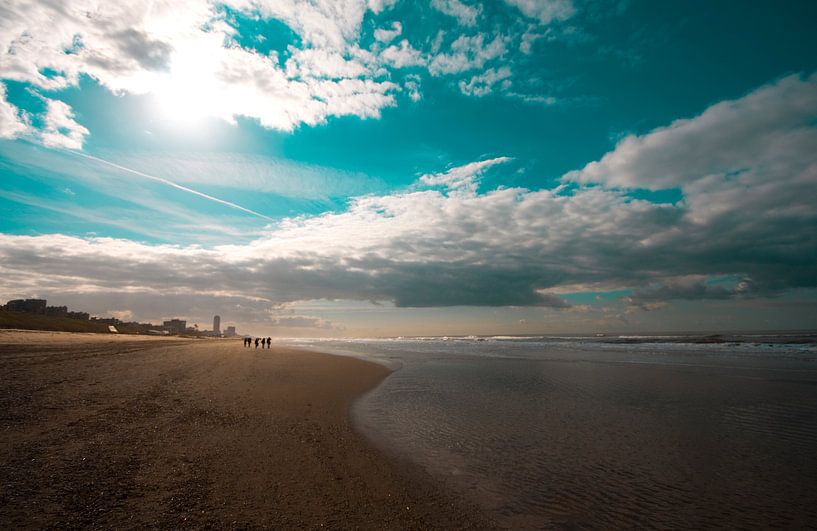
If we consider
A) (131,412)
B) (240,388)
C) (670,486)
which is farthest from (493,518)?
(240,388)

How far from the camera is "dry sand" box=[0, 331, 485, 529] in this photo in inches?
211

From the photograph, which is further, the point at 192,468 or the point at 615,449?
the point at 615,449

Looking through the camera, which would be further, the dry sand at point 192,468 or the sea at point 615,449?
the sea at point 615,449

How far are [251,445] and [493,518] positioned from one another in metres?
5.71

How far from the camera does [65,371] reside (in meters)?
17.2

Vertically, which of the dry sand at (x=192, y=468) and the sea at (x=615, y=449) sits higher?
the dry sand at (x=192, y=468)

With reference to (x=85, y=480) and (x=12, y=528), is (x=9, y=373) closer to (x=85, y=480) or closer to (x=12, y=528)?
(x=85, y=480)

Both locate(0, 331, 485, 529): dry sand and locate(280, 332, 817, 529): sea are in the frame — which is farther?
locate(280, 332, 817, 529): sea

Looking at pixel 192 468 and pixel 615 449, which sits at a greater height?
pixel 192 468

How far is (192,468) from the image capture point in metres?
6.93

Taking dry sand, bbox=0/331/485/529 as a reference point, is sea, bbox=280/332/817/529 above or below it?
below

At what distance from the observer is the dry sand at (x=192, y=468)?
5.36 metres

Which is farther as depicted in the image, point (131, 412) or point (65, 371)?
point (65, 371)

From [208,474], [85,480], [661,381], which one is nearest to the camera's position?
[85,480]
